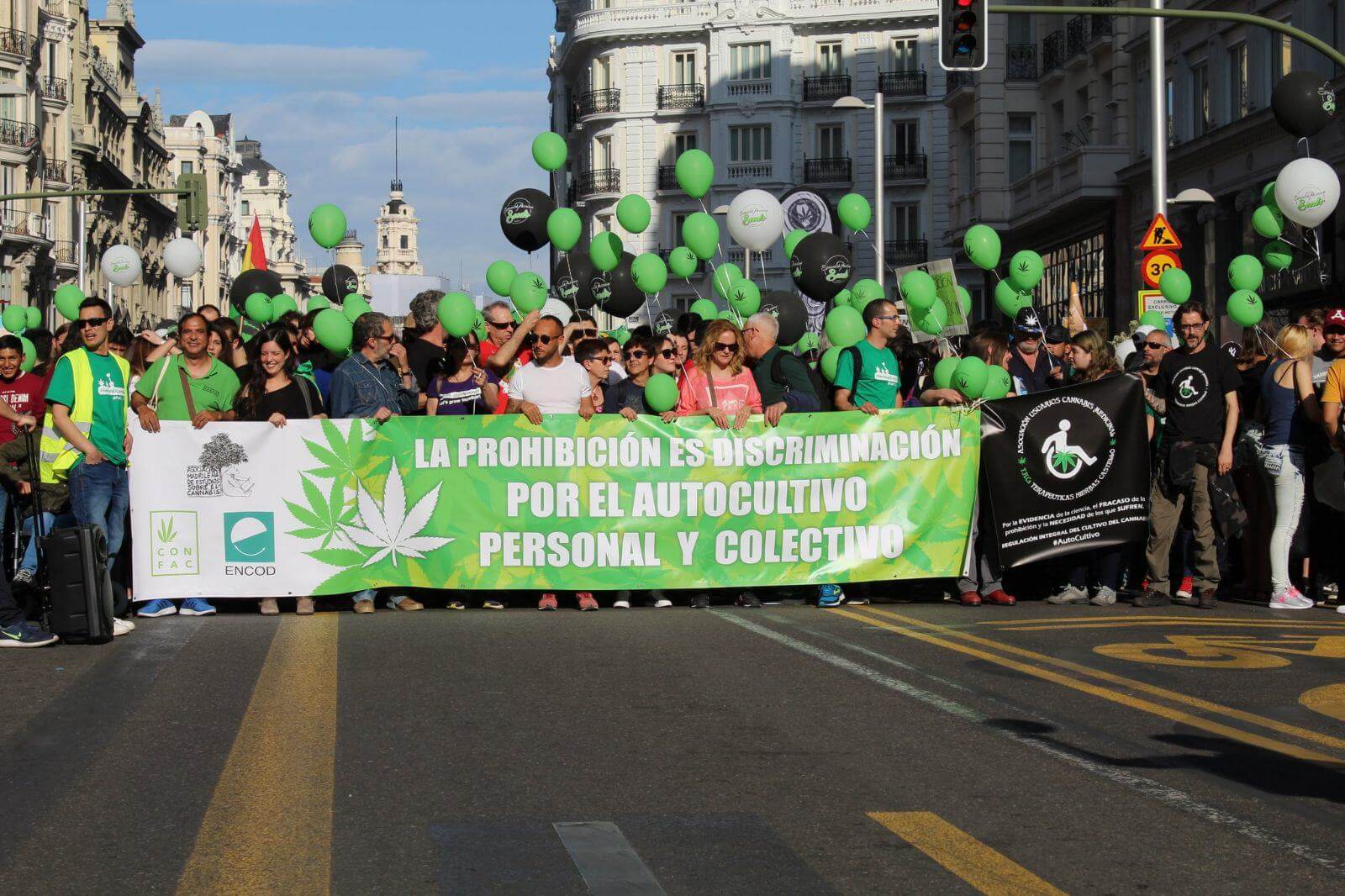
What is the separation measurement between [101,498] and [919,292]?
261 inches

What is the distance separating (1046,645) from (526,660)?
271cm

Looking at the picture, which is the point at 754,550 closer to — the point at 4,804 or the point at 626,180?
the point at 4,804

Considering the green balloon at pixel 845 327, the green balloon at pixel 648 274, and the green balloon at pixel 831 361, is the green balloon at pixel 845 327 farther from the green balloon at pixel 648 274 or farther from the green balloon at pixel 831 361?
the green balloon at pixel 648 274

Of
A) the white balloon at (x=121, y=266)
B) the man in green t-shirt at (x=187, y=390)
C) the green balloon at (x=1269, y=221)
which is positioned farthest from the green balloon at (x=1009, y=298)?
the white balloon at (x=121, y=266)

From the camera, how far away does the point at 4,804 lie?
6.05m

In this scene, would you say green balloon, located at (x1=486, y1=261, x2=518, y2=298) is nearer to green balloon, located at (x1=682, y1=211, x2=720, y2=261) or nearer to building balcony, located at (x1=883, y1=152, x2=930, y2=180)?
green balloon, located at (x1=682, y1=211, x2=720, y2=261)

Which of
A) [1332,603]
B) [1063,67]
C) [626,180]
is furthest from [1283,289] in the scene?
[626,180]

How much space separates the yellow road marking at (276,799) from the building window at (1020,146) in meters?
36.4

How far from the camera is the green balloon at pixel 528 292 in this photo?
16.3 meters

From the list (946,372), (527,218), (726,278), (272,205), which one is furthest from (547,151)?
(272,205)

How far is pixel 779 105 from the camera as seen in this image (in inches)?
2724

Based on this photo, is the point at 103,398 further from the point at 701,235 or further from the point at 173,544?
the point at 701,235

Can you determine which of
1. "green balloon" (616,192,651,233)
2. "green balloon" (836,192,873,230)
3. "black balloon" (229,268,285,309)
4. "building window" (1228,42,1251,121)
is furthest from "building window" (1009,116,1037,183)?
"black balloon" (229,268,285,309)

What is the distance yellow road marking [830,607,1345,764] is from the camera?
7.01 metres
